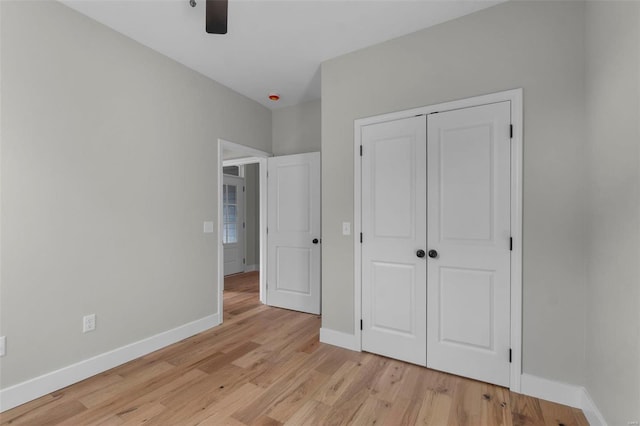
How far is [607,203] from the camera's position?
5.13 ft

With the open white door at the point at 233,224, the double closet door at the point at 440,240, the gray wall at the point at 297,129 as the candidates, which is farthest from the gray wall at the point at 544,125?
the open white door at the point at 233,224

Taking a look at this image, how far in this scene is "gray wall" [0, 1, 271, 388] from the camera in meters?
1.88

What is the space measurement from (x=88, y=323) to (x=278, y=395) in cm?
156

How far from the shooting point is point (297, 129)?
13.0 ft

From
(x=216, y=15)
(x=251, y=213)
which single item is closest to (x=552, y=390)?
(x=216, y=15)

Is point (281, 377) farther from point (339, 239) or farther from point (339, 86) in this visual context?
point (339, 86)

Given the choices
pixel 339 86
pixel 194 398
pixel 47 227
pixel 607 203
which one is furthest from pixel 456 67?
pixel 47 227

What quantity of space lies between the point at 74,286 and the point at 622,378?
3356 mm

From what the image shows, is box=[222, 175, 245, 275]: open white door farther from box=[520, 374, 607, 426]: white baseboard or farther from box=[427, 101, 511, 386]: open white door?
box=[520, 374, 607, 426]: white baseboard

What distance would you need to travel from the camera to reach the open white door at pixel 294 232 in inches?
143

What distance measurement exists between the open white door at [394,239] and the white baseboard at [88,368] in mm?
1822

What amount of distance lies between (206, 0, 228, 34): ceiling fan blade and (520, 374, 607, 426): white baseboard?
294 cm

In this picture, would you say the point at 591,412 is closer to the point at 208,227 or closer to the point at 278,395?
the point at 278,395

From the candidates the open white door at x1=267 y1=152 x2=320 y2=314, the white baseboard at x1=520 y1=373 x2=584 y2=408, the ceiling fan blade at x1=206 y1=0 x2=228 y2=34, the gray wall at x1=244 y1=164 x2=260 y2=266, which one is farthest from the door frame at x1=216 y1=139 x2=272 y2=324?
the white baseboard at x1=520 y1=373 x2=584 y2=408
